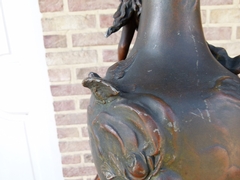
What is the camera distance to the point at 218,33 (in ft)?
3.28

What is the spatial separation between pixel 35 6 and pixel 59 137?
0.53 m

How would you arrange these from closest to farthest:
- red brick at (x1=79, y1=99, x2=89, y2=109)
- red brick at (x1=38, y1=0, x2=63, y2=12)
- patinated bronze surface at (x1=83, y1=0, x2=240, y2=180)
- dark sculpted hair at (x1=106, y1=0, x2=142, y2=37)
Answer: patinated bronze surface at (x1=83, y1=0, x2=240, y2=180) → dark sculpted hair at (x1=106, y1=0, x2=142, y2=37) → red brick at (x1=38, y1=0, x2=63, y2=12) → red brick at (x1=79, y1=99, x2=89, y2=109)

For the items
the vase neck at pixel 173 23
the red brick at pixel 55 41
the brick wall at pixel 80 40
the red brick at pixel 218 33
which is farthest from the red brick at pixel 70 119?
the vase neck at pixel 173 23

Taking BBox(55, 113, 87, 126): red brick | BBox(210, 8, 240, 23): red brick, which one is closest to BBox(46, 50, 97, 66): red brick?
BBox(55, 113, 87, 126): red brick

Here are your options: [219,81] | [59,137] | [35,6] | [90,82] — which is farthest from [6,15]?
[219,81]

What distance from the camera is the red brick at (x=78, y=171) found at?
118 cm

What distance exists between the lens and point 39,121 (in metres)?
1.19

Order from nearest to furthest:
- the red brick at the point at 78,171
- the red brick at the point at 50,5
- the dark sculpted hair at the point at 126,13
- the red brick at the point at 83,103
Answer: the dark sculpted hair at the point at 126,13, the red brick at the point at 50,5, the red brick at the point at 83,103, the red brick at the point at 78,171

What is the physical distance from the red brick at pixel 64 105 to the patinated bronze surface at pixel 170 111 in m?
0.64

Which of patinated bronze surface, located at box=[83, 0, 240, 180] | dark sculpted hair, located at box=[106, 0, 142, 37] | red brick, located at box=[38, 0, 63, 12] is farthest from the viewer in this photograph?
red brick, located at box=[38, 0, 63, 12]

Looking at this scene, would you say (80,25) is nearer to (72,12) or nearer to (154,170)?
(72,12)

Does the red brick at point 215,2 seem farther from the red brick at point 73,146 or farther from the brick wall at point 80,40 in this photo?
the red brick at point 73,146

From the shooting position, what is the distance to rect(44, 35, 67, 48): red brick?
1.01 metres

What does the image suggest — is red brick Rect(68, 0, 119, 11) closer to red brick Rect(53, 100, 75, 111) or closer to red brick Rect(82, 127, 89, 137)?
red brick Rect(53, 100, 75, 111)
